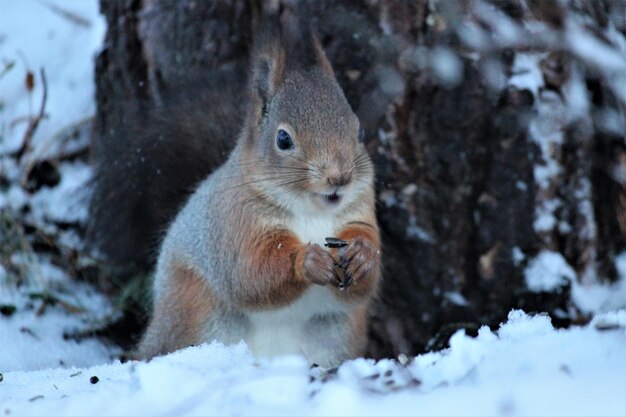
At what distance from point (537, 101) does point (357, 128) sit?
0.78m

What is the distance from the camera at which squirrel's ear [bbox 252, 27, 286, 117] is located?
2.43 meters

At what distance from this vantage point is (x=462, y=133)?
9.59 ft

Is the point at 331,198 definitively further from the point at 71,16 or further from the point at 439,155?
the point at 71,16

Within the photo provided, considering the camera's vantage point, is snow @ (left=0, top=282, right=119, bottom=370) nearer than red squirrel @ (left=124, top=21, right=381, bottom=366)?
No

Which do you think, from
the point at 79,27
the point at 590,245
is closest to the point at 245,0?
the point at 79,27

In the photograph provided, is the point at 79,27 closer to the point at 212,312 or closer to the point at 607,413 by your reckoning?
the point at 212,312

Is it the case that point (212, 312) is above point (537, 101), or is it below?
below

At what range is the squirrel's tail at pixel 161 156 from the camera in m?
2.88

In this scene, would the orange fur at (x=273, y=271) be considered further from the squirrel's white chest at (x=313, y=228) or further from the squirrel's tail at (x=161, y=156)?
the squirrel's tail at (x=161, y=156)

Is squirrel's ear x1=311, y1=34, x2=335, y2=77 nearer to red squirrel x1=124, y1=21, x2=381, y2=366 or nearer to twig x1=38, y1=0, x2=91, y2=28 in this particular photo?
red squirrel x1=124, y1=21, x2=381, y2=366

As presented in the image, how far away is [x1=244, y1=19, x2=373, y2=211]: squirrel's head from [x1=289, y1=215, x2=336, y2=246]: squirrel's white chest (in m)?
0.06

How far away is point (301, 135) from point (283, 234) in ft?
0.84

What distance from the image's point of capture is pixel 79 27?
3807 millimetres

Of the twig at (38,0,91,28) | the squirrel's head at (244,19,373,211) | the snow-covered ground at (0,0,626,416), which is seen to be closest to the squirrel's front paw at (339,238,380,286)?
the squirrel's head at (244,19,373,211)
